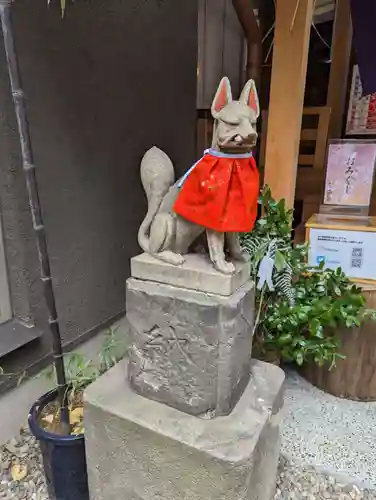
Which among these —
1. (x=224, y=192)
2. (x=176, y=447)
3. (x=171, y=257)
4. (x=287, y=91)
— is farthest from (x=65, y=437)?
(x=287, y=91)

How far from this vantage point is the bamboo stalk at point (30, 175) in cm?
109

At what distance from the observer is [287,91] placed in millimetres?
1748

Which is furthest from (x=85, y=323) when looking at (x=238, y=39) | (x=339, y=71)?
(x=238, y=39)

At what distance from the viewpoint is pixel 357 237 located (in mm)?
1929

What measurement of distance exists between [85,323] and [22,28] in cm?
133

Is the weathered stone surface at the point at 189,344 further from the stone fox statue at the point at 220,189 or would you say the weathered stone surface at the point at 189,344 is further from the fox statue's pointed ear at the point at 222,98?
the fox statue's pointed ear at the point at 222,98

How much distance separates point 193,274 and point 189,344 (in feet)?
0.75

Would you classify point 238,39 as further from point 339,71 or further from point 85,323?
point 85,323

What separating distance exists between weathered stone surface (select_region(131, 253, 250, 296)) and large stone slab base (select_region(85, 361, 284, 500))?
0.43 metres

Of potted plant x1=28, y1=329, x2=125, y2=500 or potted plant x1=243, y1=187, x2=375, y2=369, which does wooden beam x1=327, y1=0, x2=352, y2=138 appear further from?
potted plant x1=28, y1=329, x2=125, y2=500

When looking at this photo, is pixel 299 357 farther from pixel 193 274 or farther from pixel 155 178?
pixel 155 178

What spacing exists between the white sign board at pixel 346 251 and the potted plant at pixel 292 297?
0.50ft

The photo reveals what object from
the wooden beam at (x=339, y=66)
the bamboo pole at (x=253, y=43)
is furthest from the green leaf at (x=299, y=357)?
the bamboo pole at (x=253, y=43)

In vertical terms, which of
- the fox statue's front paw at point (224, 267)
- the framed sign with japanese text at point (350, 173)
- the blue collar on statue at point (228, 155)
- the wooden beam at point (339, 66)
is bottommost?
the fox statue's front paw at point (224, 267)
